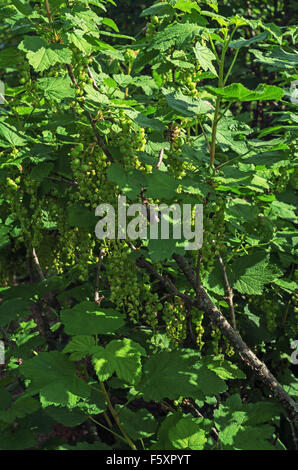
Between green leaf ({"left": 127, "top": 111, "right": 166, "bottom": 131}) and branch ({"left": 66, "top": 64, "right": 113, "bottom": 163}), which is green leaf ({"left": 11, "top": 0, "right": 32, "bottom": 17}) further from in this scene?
green leaf ({"left": 127, "top": 111, "right": 166, "bottom": 131})

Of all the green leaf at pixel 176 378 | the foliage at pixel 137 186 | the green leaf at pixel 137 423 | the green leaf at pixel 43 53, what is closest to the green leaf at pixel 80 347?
the foliage at pixel 137 186

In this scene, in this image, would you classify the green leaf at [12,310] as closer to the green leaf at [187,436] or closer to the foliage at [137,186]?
the foliage at [137,186]

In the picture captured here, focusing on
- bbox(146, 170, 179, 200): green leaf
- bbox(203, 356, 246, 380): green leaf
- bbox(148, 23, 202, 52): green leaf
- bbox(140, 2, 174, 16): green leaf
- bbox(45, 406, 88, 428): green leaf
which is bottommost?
bbox(45, 406, 88, 428): green leaf

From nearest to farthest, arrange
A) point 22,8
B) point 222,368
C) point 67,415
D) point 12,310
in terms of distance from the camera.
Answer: point 22,8 → point 67,415 → point 222,368 → point 12,310

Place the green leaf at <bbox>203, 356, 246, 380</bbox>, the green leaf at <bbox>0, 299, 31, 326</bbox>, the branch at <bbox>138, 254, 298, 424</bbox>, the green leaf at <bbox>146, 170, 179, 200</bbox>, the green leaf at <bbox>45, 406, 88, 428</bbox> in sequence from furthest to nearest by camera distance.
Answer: the green leaf at <bbox>0, 299, 31, 326</bbox> → the green leaf at <bbox>203, 356, 246, 380</bbox> → the branch at <bbox>138, 254, 298, 424</bbox> → the green leaf at <bbox>45, 406, 88, 428</bbox> → the green leaf at <bbox>146, 170, 179, 200</bbox>

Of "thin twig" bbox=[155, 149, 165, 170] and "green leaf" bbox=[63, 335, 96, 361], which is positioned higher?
"thin twig" bbox=[155, 149, 165, 170]

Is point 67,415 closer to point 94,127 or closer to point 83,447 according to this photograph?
point 83,447

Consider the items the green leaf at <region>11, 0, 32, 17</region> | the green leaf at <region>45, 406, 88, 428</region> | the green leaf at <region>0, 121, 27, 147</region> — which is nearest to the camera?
the green leaf at <region>11, 0, 32, 17</region>

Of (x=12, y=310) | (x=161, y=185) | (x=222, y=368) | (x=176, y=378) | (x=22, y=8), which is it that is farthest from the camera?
(x=12, y=310)

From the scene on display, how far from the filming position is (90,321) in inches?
79.0

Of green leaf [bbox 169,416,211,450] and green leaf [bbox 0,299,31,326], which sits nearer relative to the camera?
green leaf [bbox 169,416,211,450]

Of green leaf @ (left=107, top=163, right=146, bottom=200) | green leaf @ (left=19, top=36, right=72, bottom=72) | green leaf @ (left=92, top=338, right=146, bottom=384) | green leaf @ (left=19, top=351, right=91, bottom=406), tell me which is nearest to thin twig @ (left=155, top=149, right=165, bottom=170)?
green leaf @ (left=107, top=163, right=146, bottom=200)

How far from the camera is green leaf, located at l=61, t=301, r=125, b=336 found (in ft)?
6.42

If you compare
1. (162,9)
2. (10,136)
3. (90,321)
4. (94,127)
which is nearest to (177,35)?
(162,9)
